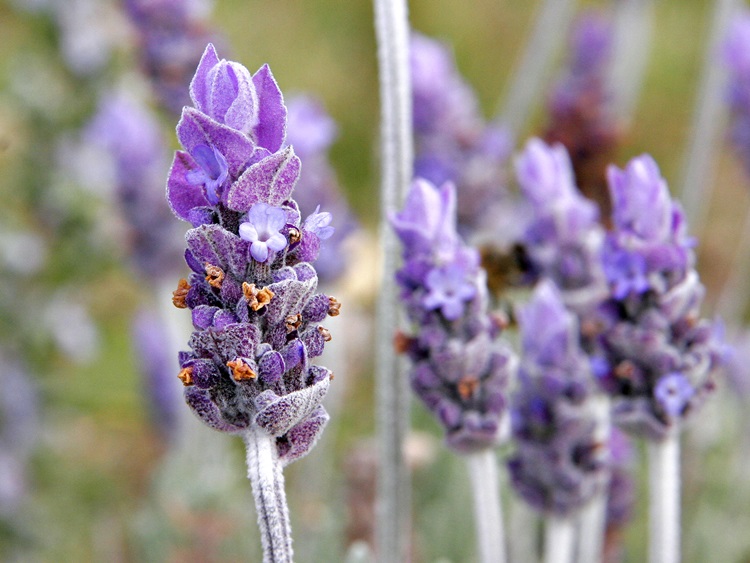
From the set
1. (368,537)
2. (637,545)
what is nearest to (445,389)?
(368,537)

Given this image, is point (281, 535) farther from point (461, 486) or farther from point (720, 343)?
point (461, 486)

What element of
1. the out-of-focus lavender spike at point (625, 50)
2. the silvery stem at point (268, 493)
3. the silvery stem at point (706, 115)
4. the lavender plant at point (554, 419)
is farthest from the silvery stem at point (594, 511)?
the out-of-focus lavender spike at point (625, 50)

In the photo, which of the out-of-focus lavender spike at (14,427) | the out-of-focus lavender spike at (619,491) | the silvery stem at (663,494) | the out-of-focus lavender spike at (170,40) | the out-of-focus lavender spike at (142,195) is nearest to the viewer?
the silvery stem at (663,494)

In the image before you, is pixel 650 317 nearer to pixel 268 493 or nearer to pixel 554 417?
pixel 554 417

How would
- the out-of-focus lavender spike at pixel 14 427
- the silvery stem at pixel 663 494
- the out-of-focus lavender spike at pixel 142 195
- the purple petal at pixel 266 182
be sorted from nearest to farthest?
the purple petal at pixel 266 182
the silvery stem at pixel 663 494
the out-of-focus lavender spike at pixel 142 195
the out-of-focus lavender spike at pixel 14 427

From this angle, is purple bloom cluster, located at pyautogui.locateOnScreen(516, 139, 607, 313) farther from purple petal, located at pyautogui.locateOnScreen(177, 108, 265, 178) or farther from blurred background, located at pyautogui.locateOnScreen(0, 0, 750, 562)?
purple petal, located at pyautogui.locateOnScreen(177, 108, 265, 178)

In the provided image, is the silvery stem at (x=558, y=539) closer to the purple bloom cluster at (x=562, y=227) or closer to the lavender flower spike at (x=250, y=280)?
the purple bloom cluster at (x=562, y=227)

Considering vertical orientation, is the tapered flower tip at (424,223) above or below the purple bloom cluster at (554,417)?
above
